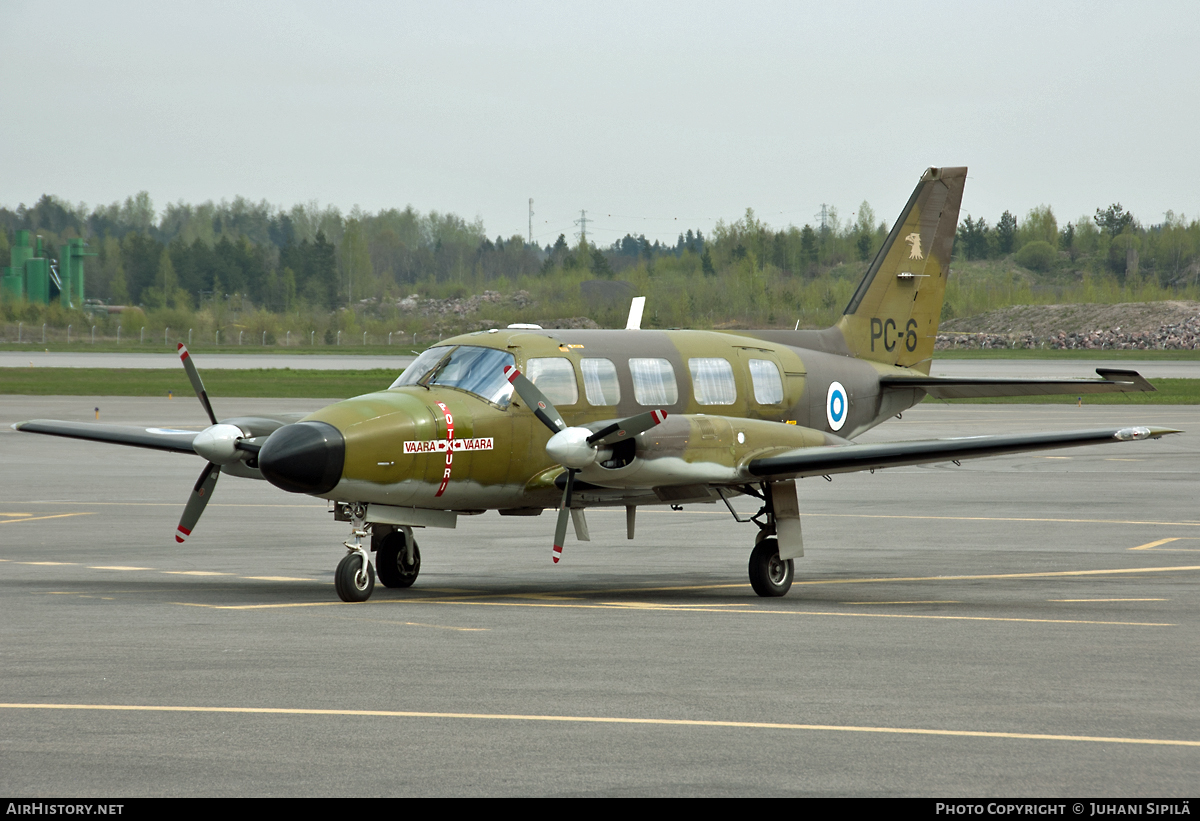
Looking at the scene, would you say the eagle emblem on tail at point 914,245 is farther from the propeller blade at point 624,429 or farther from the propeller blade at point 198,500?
the propeller blade at point 198,500

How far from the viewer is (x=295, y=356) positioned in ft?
312

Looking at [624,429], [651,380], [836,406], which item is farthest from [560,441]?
[836,406]

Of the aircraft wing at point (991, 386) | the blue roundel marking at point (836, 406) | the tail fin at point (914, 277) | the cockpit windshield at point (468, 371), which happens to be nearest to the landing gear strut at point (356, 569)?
the cockpit windshield at point (468, 371)

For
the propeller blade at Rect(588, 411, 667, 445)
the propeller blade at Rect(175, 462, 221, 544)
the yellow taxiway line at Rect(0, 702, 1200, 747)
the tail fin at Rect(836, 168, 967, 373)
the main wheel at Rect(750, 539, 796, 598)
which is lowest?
the main wheel at Rect(750, 539, 796, 598)

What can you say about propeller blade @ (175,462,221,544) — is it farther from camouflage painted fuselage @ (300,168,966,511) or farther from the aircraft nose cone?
the aircraft nose cone

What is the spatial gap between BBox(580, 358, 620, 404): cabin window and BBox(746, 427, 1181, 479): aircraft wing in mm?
2030

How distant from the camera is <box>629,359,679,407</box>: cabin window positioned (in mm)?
16391

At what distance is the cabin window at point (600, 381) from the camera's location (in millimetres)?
15969

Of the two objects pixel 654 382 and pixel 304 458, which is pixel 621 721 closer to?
pixel 304 458

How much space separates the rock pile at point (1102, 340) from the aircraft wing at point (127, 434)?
97827 millimetres

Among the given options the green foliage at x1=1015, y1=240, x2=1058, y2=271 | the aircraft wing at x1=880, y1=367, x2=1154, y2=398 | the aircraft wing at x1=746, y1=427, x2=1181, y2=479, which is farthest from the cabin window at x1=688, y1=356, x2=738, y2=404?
the green foliage at x1=1015, y1=240, x2=1058, y2=271

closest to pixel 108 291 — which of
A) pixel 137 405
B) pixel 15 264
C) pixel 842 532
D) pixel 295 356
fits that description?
pixel 15 264

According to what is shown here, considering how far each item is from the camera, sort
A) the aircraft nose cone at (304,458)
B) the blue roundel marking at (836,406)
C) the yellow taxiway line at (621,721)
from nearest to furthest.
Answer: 1. the yellow taxiway line at (621,721)
2. the aircraft nose cone at (304,458)
3. the blue roundel marking at (836,406)

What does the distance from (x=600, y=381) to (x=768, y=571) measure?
3039mm
